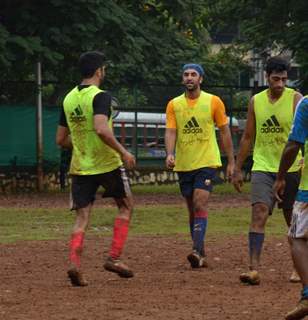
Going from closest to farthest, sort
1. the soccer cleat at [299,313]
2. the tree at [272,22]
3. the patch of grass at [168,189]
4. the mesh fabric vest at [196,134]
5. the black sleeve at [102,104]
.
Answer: the soccer cleat at [299,313] → the black sleeve at [102,104] → the mesh fabric vest at [196,134] → the tree at [272,22] → the patch of grass at [168,189]

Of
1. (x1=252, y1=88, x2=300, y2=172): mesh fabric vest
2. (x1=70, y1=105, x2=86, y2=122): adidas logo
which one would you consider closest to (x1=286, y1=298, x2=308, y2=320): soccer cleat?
(x1=252, y1=88, x2=300, y2=172): mesh fabric vest

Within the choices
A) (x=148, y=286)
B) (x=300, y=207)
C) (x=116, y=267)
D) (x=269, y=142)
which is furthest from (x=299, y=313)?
(x=269, y=142)

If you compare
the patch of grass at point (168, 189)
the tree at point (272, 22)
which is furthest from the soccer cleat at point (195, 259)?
the patch of grass at point (168, 189)

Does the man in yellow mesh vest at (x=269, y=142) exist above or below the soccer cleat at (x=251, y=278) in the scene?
above

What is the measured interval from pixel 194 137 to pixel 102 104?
198cm

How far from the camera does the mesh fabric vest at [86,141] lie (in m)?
10.3

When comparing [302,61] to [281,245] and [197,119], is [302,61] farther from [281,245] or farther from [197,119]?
[197,119]

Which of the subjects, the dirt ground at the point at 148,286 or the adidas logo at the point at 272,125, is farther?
the adidas logo at the point at 272,125

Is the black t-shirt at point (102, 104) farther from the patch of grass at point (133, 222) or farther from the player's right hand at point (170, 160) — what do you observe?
the patch of grass at point (133, 222)

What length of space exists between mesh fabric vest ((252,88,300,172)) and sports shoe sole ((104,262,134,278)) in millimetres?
1398

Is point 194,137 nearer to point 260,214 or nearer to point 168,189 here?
point 260,214

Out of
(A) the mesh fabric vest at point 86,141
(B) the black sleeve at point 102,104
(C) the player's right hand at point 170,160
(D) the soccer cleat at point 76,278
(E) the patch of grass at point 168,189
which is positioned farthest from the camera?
(E) the patch of grass at point 168,189

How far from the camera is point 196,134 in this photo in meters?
11.9

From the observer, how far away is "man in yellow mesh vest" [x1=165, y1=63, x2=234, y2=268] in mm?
11797
